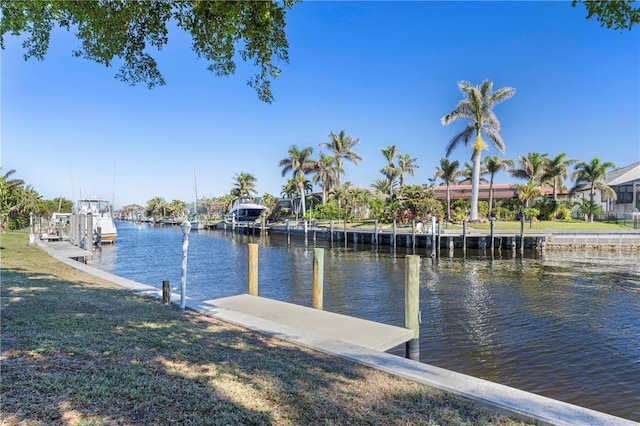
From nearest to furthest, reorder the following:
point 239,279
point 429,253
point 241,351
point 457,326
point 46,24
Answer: point 46,24, point 241,351, point 457,326, point 239,279, point 429,253

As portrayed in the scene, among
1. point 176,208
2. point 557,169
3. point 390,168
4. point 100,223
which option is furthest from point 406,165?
point 176,208

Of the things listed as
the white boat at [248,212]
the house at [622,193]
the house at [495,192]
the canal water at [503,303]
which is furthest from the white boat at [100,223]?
the house at [622,193]

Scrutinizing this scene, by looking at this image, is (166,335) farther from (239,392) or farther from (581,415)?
(581,415)

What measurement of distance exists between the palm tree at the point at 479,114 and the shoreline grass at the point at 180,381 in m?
42.6

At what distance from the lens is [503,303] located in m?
15.6

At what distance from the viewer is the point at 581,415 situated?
4344 millimetres

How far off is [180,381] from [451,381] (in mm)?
3517

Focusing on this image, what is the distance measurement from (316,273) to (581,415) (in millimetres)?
7297

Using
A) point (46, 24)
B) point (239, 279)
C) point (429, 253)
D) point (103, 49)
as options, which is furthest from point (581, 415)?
point (429, 253)

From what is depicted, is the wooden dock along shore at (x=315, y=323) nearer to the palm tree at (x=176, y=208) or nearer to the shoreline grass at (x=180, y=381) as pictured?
the shoreline grass at (x=180, y=381)

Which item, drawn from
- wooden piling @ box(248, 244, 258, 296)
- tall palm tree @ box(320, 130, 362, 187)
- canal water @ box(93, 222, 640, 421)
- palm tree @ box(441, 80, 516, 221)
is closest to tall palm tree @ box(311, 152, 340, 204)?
tall palm tree @ box(320, 130, 362, 187)

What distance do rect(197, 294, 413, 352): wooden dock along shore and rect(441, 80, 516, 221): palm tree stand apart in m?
39.0

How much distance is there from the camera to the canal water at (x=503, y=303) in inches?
341

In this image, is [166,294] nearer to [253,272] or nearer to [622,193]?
[253,272]
